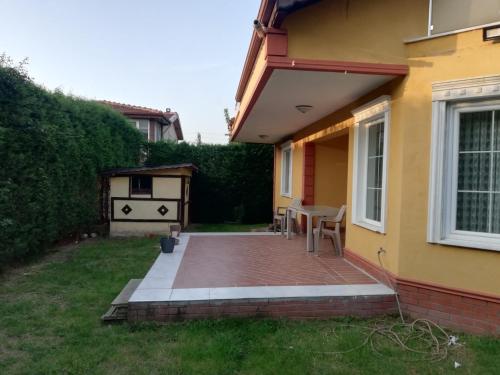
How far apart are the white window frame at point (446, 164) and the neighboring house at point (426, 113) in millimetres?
11

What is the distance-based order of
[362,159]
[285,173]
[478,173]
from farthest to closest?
1. [285,173]
2. [362,159]
3. [478,173]

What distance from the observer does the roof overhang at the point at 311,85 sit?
4.35m

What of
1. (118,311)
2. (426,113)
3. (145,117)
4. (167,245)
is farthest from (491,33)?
(145,117)

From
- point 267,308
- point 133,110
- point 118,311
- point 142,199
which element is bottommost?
point 118,311

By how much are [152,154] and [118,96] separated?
29.8 feet

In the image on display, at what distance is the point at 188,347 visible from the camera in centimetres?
363

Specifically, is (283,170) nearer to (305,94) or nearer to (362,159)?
(362,159)

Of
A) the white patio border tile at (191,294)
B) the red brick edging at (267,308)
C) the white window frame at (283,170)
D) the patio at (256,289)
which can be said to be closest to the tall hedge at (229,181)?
the white window frame at (283,170)

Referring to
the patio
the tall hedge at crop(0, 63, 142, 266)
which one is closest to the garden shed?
the tall hedge at crop(0, 63, 142, 266)

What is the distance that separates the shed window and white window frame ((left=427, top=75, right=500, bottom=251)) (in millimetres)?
9059

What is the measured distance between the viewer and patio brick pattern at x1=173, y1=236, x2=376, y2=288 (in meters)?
5.04

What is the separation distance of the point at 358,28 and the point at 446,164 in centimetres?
196

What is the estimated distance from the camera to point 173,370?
3.24 metres

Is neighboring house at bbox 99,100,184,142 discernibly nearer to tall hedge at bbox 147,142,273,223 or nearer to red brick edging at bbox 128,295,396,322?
tall hedge at bbox 147,142,273,223
